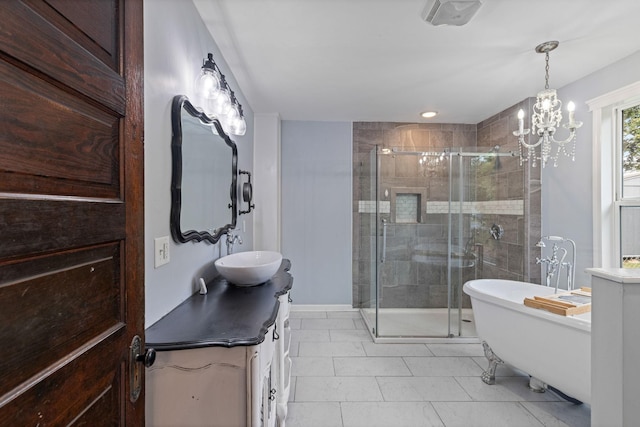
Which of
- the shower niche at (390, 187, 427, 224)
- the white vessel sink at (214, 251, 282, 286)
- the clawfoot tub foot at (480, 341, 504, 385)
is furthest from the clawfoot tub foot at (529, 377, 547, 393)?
the white vessel sink at (214, 251, 282, 286)

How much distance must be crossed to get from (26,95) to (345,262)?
138 inches

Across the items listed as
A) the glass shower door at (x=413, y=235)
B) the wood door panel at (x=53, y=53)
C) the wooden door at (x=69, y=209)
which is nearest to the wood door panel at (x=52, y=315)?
the wooden door at (x=69, y=209)

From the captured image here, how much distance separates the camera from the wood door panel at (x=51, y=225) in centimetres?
45

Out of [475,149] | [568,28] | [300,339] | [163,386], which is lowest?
[300,339]

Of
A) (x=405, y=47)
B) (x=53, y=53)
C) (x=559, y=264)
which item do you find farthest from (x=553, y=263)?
(x=53, y=53)

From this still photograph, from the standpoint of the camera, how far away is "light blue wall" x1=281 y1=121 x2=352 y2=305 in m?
3.76

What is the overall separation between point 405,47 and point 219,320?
6.78 ft

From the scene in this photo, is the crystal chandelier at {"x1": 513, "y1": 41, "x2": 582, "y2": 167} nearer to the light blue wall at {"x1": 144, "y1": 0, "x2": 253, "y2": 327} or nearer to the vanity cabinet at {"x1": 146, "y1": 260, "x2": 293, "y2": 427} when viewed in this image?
the light blue wall at {"x1": 144, "y1": 0, "x2": 253, "y2": 327}

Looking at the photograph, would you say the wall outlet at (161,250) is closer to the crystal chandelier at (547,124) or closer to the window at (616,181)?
the crystal chandelier at (547,124)

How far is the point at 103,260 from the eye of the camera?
688mm

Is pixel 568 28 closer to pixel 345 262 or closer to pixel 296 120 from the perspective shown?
pixel 296 120

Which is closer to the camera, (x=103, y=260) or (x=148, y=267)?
(x=103, y=260)

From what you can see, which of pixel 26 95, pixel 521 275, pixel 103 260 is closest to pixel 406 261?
pixel 521 275

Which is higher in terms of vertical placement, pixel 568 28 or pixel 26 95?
pixel 568 28
